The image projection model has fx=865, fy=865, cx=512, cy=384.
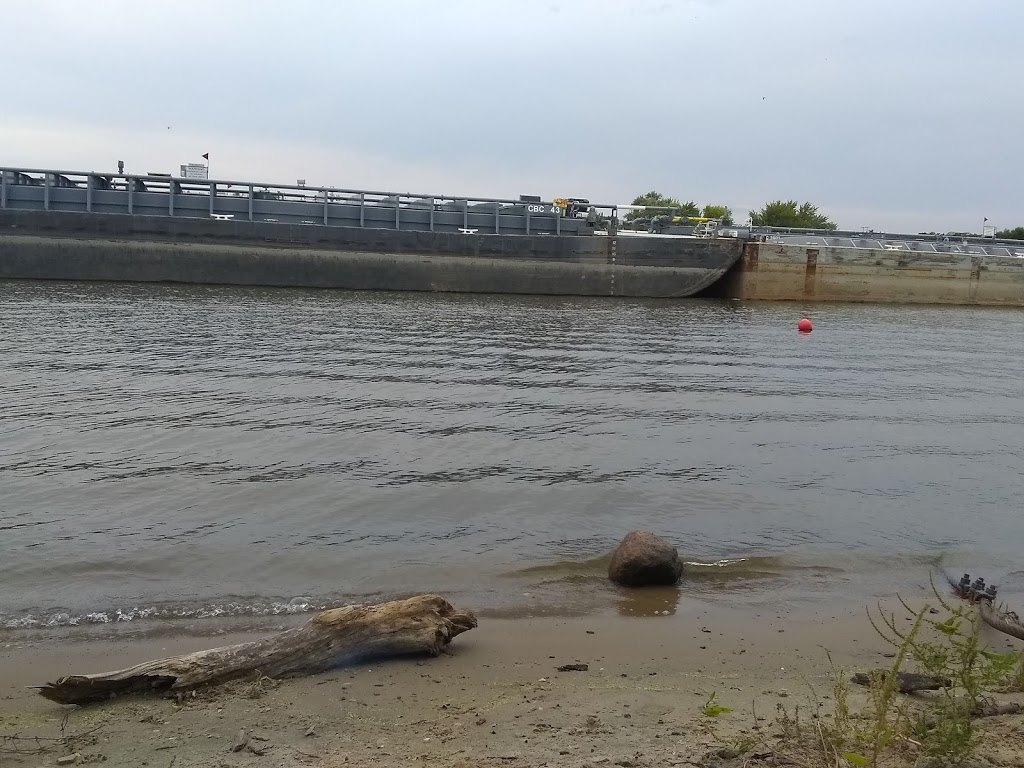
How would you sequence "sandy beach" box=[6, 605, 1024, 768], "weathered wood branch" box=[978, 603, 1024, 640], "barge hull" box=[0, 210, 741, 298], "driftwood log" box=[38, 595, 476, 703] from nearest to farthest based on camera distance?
1. "sandy beach" box=[6, 605, 1024, 768]
2. "driftwood log" box=[38, 595, 476, 703]
3. "weathered wood branch" box=[978, 603, 1024, 640]
4. "barge hull" box=[0, 210, 741, 298]

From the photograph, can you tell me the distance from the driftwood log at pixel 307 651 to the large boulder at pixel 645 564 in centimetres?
172

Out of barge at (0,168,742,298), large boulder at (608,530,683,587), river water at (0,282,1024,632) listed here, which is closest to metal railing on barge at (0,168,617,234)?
barge at (0,168,742,298)

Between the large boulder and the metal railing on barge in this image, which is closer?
the large boulder

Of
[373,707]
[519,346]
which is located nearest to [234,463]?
[373,707]

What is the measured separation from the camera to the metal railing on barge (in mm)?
33656

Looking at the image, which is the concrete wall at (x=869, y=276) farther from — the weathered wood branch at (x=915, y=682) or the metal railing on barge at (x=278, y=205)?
the weathered wood branch at (x=915, y=682)

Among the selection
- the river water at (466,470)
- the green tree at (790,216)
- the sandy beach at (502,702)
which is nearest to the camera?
the sandy beach at (502,702)

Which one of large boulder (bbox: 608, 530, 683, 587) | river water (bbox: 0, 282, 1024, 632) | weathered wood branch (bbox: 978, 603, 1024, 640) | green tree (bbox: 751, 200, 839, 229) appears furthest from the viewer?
green tree (bbox: 751, 200, 839, 229)

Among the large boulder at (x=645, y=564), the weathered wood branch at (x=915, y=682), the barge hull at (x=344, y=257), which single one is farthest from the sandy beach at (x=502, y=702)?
the barge hull at (x=344, y=257)

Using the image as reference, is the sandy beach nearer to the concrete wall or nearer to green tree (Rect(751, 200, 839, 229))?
the concrete wall

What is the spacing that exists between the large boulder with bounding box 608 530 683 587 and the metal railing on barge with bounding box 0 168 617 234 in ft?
97.5

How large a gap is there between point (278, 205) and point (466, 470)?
90.6 feet

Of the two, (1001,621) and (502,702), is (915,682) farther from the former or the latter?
(502,702)

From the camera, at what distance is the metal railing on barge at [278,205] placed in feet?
110
